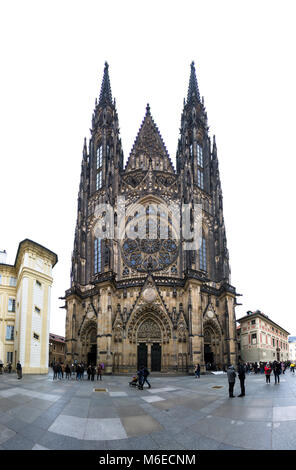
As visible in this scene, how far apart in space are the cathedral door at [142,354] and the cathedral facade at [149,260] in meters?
0.12

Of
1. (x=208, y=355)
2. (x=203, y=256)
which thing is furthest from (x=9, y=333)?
(x=203, y=256)

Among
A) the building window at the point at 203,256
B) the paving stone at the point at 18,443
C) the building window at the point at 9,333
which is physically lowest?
the building window at the point at 9,333

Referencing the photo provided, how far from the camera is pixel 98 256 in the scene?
4153 centimetres

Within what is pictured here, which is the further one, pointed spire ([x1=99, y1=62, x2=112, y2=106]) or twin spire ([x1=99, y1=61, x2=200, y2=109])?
twin spire ([x1=99, y1=61, x2=200, y2=109])

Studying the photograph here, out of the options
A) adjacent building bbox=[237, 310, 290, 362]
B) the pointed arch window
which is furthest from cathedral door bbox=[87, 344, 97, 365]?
adjacent building bbox=[237, 310, 290, 362]

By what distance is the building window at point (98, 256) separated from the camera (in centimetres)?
4071

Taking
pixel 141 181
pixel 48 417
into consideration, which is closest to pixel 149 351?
pixel 141 181

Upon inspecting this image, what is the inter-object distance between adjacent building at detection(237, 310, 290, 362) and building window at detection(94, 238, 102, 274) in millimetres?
28172

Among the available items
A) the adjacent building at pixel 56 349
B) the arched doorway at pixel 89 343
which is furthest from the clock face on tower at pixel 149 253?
the adjacent building at pixel 56 349

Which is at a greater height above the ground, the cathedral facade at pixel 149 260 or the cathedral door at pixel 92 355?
the cathedral facade at pixel 149 260

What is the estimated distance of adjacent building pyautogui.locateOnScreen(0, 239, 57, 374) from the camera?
29.6 meters

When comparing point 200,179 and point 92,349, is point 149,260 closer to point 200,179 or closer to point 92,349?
point 92,349

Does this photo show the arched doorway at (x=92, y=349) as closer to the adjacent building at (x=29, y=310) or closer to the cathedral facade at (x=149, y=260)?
A: the cathedral facade at (x=149, y=260)

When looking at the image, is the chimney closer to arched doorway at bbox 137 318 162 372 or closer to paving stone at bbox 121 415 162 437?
arched doorway at bbox 137 318 162 372
